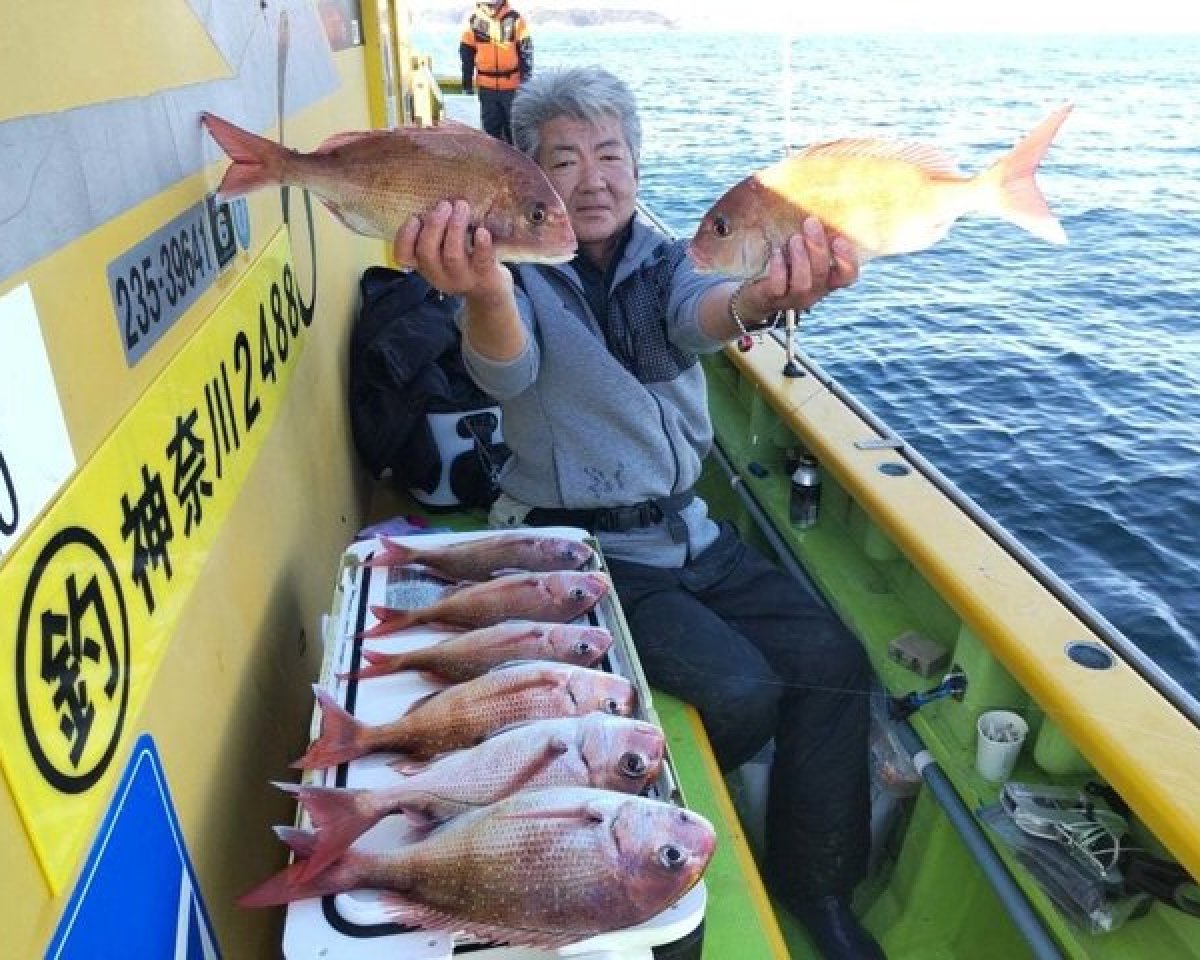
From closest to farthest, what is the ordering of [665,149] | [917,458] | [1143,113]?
[917,458] → [665,149] → [1143,113]

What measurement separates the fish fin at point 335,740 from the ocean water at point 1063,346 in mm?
1894

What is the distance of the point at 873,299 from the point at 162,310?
384 inches

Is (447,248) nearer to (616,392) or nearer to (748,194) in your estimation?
(748,194)

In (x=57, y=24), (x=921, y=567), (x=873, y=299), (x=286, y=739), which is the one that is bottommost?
(x=873, y=299)

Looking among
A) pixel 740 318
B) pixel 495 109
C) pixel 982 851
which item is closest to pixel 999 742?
pixel 982 851

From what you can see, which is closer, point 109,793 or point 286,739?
point 109,793

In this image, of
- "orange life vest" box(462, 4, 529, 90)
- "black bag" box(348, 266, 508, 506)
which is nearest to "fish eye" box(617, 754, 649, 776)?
"black bag" box(348, 266, 508, 506)

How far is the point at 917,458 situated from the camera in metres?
3.17

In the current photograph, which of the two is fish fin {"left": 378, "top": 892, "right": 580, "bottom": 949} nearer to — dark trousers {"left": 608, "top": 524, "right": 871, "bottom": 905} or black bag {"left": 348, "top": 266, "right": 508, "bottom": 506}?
dark trousers {"left": 608, "top": 524, "right": 871, "bottom": 905}

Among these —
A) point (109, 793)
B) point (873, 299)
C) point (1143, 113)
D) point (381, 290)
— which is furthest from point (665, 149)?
point (109, 793)

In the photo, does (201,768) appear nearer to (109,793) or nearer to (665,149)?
(109,793)

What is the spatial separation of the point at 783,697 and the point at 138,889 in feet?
5.77

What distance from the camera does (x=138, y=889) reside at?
4.53 ft

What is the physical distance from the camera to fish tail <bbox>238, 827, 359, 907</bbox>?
1442 mm
